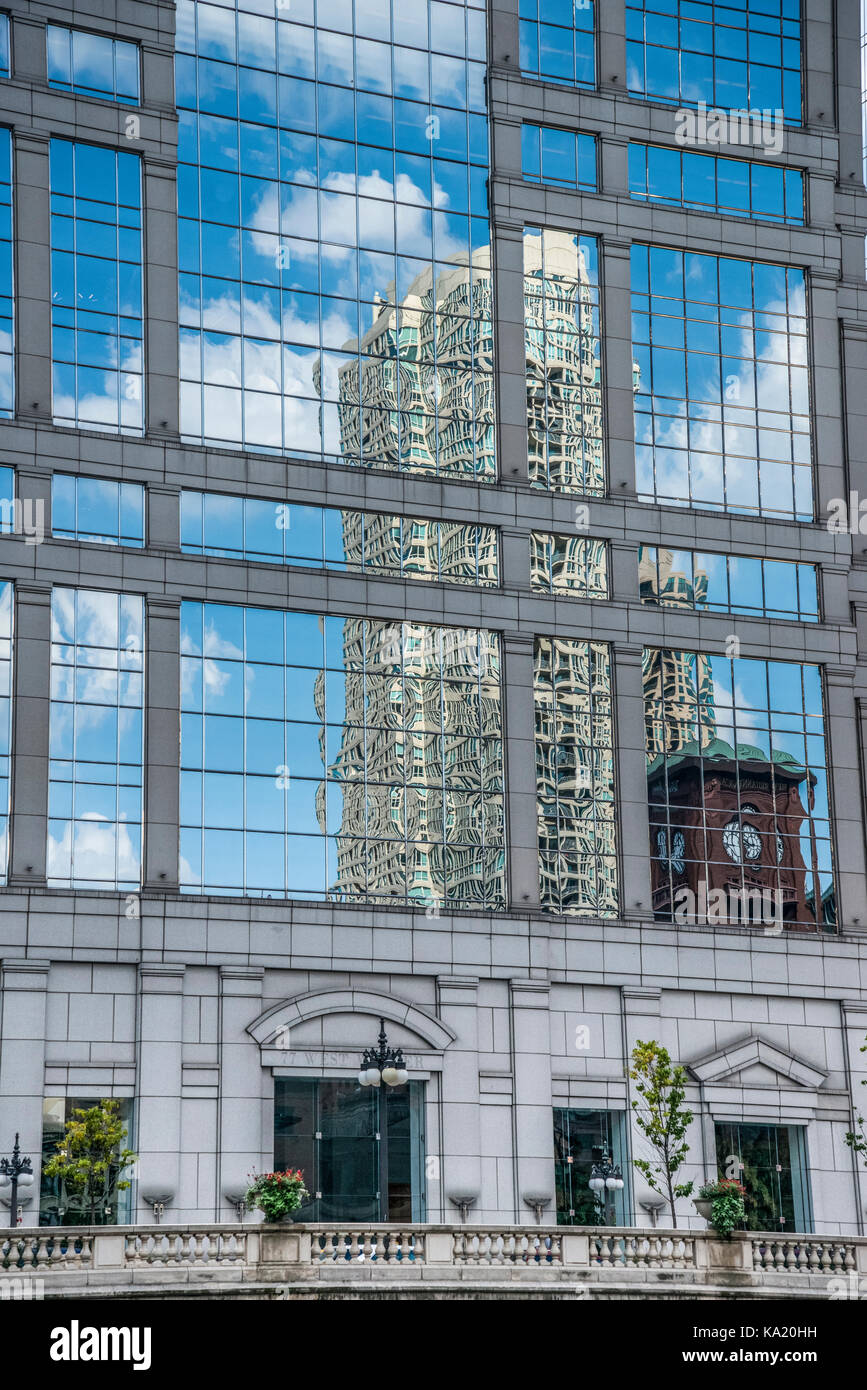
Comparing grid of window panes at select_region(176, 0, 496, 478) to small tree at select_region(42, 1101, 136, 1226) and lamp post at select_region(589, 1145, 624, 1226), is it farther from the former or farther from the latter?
lamp post at select_region(589, 1145, 624, 1226)

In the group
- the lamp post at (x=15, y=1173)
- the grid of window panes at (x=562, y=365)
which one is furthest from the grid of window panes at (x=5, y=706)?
the grid of window panes at (x=562, y=365)

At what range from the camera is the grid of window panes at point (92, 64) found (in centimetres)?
5116

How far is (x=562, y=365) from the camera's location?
55.5 m

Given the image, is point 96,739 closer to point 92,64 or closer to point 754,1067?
point 92,64

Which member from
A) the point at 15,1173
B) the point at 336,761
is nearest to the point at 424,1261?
the point at 15,1173

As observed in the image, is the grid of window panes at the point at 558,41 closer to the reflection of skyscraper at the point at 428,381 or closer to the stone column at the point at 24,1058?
the reflection of skyscraper at the point at 428,381

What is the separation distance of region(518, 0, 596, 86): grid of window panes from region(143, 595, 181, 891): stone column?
19.3m

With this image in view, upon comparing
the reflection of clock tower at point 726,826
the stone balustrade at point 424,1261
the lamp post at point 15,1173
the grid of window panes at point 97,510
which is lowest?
the stone balustrade at point 424,1261

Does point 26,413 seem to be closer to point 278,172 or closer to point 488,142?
point 278,172

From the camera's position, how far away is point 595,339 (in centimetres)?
5597

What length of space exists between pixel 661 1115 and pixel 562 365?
20192 millimetres

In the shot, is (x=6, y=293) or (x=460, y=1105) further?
(x=6, y=293)

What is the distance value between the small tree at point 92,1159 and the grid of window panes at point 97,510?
13864 mm

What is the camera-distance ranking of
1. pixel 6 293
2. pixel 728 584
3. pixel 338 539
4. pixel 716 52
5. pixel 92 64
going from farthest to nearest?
pixel 716 52 → pixel 728 584 → pixel 338 539 → pixel 92 64 → pixel 6 293
